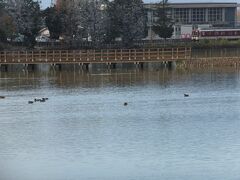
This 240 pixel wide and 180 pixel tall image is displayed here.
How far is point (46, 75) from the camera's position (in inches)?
2672

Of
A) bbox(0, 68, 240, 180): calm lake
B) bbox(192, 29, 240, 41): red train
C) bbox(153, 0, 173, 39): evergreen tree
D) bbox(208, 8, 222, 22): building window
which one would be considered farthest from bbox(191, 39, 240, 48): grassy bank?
bbox(208, 8, 222, 22): building window

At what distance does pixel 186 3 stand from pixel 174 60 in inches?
2263

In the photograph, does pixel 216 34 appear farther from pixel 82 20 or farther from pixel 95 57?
pixel 95 57

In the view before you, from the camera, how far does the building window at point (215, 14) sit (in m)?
128

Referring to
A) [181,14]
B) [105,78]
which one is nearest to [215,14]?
[181,14]

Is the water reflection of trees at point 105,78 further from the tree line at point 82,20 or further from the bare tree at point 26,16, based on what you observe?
the tree line at point 82,20

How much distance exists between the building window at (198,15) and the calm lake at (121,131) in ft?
242

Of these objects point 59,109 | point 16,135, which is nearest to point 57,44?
point 59,109

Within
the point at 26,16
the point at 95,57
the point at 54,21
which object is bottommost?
the point at 95,57

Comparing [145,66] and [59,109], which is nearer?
[59,109]

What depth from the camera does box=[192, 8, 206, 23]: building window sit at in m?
128

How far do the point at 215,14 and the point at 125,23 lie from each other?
137ft

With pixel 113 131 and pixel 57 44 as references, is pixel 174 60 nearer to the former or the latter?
pixel 57 44

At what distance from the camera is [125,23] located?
91562mm
